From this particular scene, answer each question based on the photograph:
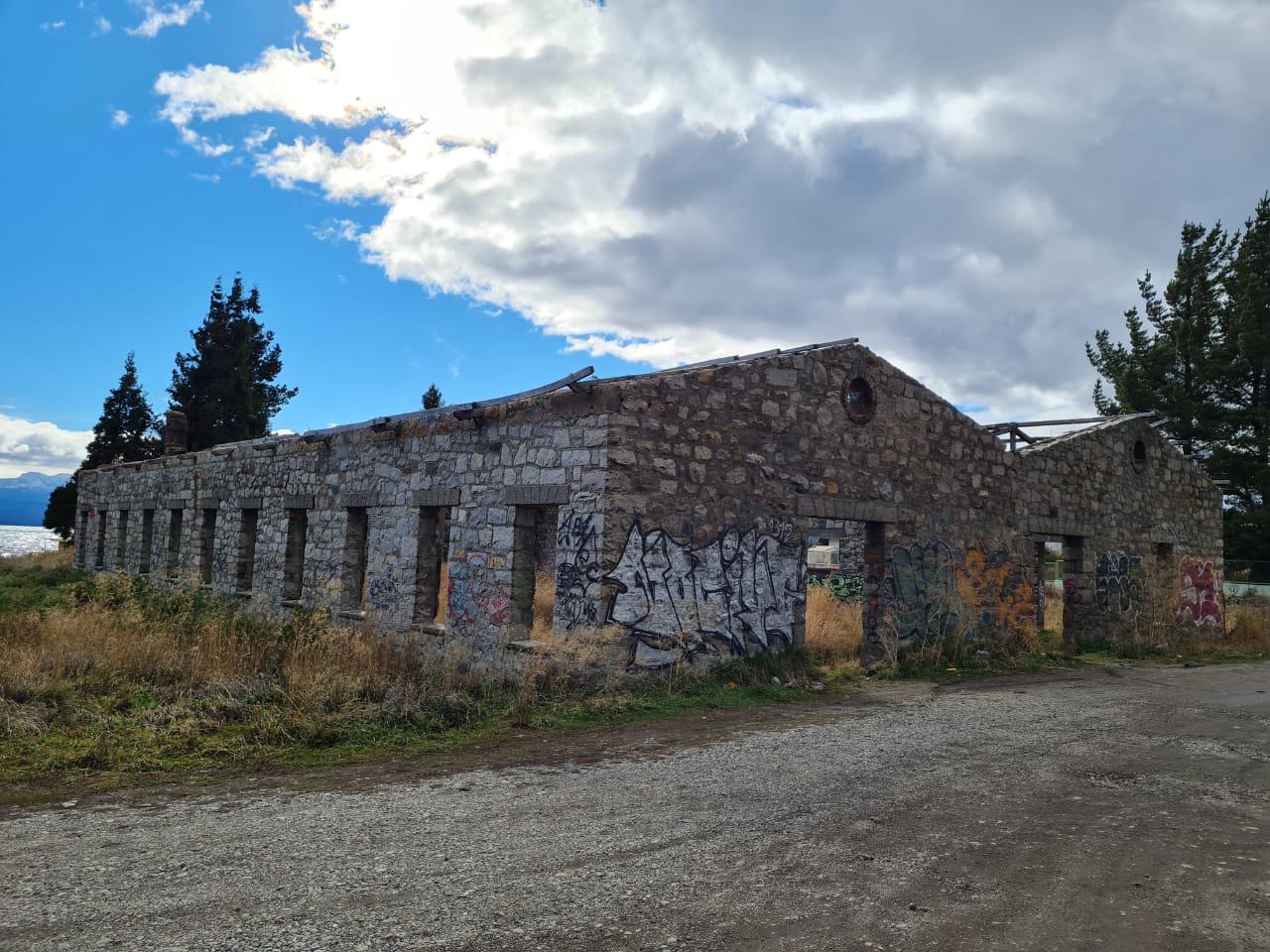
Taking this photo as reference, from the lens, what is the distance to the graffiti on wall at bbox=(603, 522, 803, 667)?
8.53m

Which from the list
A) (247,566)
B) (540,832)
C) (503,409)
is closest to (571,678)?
(503,409)

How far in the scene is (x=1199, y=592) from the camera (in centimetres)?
1658

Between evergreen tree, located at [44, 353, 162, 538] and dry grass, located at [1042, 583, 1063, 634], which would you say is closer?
dry grass, located at [1042, 583, 1063, 634]

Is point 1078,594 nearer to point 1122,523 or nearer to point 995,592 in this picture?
point 1122,523

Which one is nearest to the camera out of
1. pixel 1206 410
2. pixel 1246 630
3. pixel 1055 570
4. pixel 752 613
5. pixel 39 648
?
pixel 39 648

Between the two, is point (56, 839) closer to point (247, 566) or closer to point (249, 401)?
point (247, 566)

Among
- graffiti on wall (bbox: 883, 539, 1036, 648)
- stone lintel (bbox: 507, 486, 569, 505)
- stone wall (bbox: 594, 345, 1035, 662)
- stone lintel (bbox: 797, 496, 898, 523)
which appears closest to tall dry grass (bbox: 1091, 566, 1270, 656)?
graffiti on wall (bbox: 883, 539, 1036, 648)

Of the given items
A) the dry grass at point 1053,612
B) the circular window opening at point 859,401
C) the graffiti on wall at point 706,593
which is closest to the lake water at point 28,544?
the graffiti on wall at point 706,593

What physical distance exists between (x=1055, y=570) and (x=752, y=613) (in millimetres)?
22755

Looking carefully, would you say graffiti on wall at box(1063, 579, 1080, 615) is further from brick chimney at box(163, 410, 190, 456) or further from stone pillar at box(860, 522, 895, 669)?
brick chimney at box(163, 410, 190, 456)

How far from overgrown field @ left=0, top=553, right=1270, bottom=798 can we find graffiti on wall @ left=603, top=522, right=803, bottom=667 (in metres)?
0.26

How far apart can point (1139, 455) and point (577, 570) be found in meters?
12.0

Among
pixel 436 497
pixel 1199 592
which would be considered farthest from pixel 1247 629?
pixel 436 497

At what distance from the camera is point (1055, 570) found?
2822 centimetres
